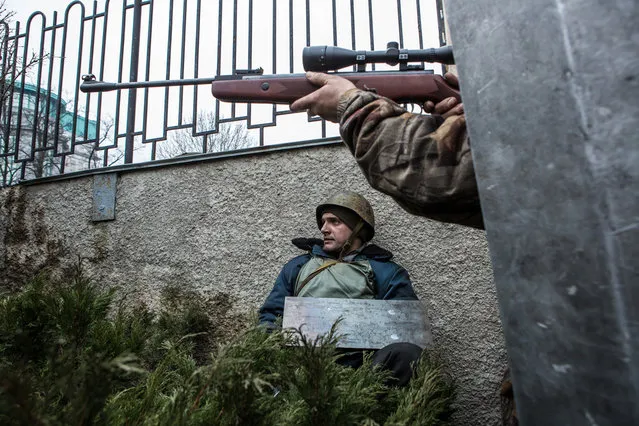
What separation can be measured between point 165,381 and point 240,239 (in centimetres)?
235

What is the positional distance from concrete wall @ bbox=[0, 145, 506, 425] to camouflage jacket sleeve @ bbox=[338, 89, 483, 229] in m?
2.02

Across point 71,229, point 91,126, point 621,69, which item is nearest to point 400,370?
point 621,69

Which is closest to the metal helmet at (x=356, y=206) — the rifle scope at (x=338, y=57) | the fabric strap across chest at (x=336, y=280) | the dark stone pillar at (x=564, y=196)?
the fabric strap across chest at (x=336, y=280)

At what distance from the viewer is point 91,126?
4.68m

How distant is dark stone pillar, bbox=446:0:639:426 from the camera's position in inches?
30.1

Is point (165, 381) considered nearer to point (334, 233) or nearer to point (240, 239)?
point (334, 233)

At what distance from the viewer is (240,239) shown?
3.84m

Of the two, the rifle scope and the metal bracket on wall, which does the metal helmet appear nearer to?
the rifle scope

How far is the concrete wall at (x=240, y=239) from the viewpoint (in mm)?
3219

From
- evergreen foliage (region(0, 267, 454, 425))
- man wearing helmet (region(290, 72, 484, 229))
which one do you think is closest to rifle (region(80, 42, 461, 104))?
man wearing helmet (region(290, 72, 484, 229))

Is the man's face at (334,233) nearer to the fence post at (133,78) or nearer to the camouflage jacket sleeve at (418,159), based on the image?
the fence post at (133,78)

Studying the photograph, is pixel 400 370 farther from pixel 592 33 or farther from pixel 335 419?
pixel 592 33

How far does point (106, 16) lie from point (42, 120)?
1.11 meters

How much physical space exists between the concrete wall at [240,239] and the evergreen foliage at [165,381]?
46.6 inches
